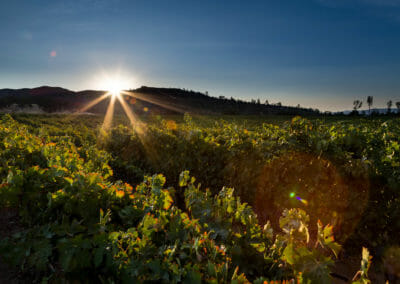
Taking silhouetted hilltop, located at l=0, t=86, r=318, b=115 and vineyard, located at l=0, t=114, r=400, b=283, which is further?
silhouetted hilltop, located at l=0, t=86, r=318, b=115

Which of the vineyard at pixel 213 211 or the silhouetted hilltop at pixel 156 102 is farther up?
the silhouetted hilltop at pixel 156 102

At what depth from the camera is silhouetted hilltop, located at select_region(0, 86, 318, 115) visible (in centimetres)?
9788

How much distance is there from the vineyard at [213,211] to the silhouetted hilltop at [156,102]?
290 ft

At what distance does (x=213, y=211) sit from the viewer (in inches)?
108

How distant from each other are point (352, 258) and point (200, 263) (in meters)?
4.46

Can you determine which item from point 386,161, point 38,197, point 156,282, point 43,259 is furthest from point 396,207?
point 38,197

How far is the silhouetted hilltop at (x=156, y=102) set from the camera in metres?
97.9

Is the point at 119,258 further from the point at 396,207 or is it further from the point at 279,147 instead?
the point at 396,207

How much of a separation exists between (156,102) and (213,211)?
11264cm

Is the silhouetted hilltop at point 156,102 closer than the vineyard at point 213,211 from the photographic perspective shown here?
No

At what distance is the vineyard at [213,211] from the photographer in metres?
1.82

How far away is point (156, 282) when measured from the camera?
165 centimetres

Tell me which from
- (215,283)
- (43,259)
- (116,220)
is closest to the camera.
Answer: (215,283)

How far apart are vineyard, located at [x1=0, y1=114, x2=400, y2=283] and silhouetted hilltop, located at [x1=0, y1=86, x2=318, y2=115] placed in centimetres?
8826
